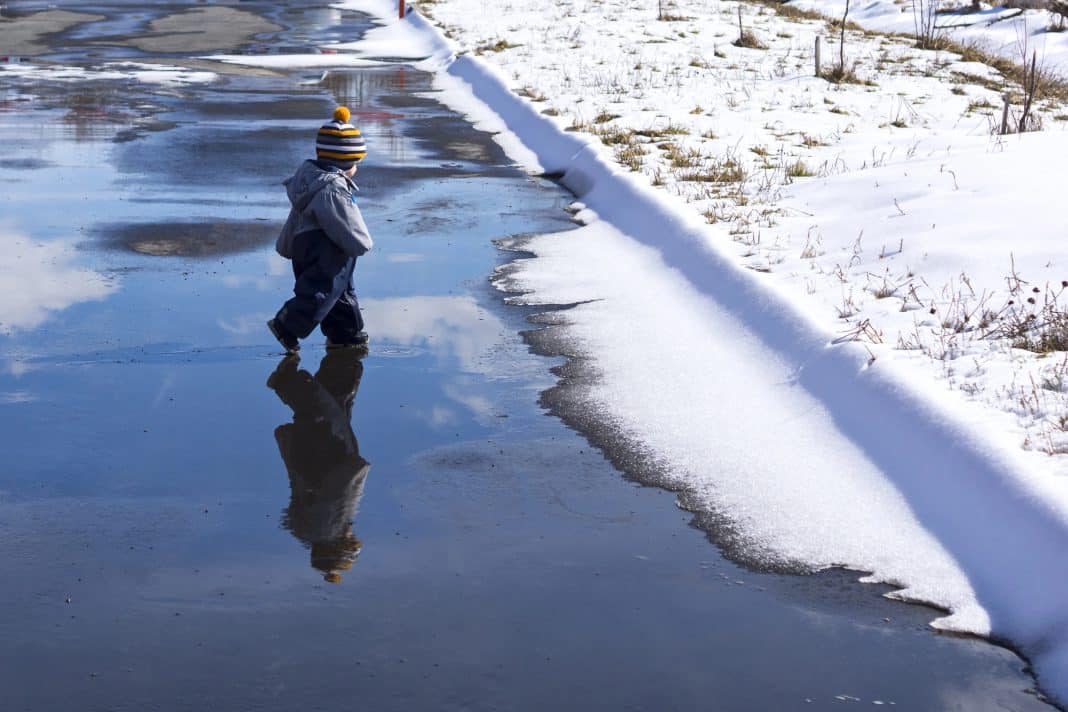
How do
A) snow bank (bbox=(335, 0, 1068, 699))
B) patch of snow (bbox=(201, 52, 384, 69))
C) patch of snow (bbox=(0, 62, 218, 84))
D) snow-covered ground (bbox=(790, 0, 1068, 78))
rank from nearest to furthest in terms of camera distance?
1. snow bank (bbox=(335, 0, 1068, 699))
2. patch of snow (bbox=(0, 62, 218, 84))
3. patch of snow (bbox=(201, 52, 384, 69))
4. snow-covered ground (bbox=(790, 0, 1068, 78))

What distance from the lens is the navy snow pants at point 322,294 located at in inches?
293

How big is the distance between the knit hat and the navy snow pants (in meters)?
0.40

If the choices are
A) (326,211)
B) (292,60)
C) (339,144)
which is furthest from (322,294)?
(292,60)

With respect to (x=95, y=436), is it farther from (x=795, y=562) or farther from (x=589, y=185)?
(x=589, y=185)

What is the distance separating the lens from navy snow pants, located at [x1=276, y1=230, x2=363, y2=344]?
24.5ft

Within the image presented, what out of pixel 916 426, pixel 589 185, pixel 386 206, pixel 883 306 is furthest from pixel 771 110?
pixel 916 426

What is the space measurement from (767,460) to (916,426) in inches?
25.1

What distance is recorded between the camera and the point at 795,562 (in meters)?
5.08

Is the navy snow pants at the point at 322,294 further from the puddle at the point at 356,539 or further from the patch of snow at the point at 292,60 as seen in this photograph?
the patch of snow at the point at 292,60

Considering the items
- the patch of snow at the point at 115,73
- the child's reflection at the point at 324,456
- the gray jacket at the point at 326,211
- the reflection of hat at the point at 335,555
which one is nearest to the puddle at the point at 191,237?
the gray jacket at the point at 326,211

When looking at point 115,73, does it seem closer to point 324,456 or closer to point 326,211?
point 326,211

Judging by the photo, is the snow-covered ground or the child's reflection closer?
the child's reflection

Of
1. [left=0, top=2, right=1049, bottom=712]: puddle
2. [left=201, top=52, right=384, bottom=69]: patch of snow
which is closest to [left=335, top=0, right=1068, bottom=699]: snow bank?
[left=0, top=2, right=1049, bottom=712]: puddle

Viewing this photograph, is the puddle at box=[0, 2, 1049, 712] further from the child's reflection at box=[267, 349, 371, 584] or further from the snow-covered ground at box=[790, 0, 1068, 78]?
the snow-covered ground at box=[790, 0, 1068, 78]
